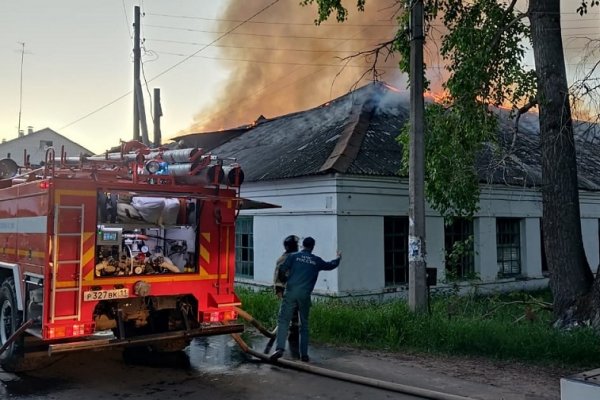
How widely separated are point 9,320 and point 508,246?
1230 centimetres

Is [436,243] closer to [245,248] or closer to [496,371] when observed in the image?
[245,248]

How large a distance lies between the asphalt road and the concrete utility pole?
158 cm

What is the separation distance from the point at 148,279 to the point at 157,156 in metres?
1.67

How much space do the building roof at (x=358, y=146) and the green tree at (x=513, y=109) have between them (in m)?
0.67

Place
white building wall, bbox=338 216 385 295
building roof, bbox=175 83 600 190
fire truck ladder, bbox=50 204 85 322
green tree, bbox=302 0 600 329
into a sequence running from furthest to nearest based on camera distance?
building roof, bbox=175 83 600 190 < white building wall, bbox=338 216 385 295 < green tree, bbox=302 0 600 329 < fire truck ladder, bbox=50 204 85 322

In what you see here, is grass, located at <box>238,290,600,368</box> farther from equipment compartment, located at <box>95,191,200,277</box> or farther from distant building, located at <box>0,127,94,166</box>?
distant building, located at <box>0,127,94,166</box>

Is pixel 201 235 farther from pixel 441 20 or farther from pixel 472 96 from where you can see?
pixel 441 20

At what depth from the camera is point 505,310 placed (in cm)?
1027

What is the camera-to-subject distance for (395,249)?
41.7ft

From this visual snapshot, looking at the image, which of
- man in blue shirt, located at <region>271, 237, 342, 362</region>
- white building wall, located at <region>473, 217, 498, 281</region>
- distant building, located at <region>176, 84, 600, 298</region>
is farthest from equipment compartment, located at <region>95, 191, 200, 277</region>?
white building wall, located at <region>473, 217, 498, 281</region>

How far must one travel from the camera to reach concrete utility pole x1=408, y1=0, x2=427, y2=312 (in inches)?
A: 355

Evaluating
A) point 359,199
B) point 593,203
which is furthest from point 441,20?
point 593,203

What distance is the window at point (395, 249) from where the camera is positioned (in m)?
12.5

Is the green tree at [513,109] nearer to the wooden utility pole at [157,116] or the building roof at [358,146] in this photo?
the building roof at [358,146]
